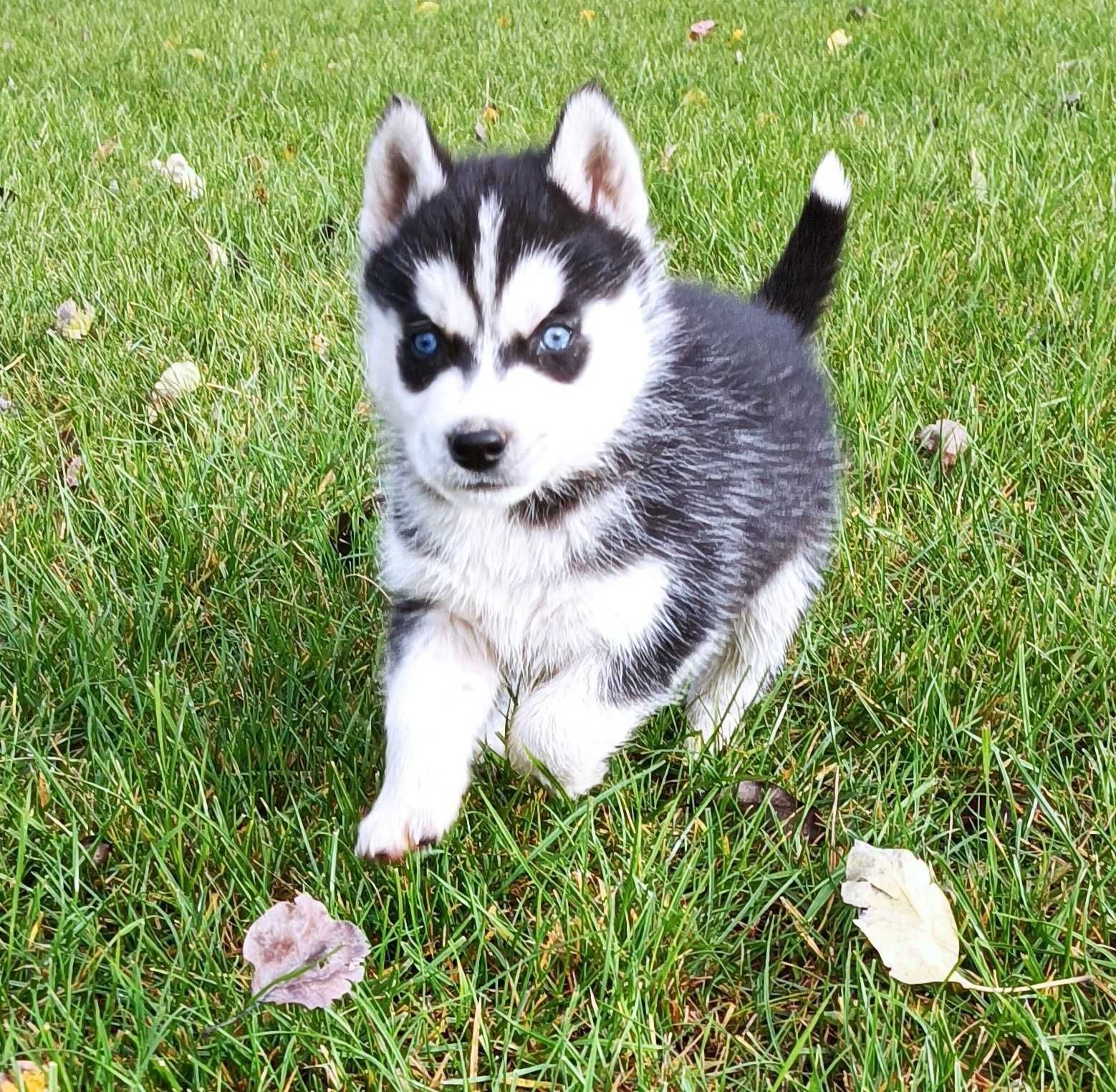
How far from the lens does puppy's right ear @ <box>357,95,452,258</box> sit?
7.54ft

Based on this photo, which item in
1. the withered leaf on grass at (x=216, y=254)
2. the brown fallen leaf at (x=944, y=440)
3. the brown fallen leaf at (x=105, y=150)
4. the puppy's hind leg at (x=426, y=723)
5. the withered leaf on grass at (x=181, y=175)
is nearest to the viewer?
the puppy's hind leg at (x=426, y=723)

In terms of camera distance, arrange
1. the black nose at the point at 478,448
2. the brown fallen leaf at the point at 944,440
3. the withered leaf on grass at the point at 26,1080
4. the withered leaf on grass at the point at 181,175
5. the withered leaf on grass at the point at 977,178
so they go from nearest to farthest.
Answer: the withered leaf on grass at the point at 26,1080
the black nose at the point at 478,448
the brown fallen leaf at the point at 944,440
the withered leaf on grass at the point at 977,178
the withered leaf on grass at the point at 181,175

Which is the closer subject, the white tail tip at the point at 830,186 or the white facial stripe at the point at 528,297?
the white facial stripe at the point at 528,297

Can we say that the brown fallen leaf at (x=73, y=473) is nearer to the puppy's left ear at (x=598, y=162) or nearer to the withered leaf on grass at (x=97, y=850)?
the withered leaf on grass at (x=97, y=850)

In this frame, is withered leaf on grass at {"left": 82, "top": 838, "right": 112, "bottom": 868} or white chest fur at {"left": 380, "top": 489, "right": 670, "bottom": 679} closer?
withered leaf on grass at {"left": 82, "top": 838, "right": 112, "bottom": 868}

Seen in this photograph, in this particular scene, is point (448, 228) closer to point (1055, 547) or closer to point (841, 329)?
point (1055, 547)

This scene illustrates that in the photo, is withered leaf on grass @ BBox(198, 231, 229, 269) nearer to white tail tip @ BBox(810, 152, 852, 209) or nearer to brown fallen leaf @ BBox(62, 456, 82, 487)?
brown fallen leaf @ BBox(62, 456, 82, 487)

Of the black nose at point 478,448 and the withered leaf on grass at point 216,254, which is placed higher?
the black nose at point 478,448

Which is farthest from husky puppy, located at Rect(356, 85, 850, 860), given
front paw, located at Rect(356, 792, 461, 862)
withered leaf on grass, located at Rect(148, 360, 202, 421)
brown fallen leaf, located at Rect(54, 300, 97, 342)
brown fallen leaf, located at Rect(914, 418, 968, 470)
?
brown fallen leaf, located at Rect(54, 300, 97, 342)

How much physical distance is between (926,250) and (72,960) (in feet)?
11.9

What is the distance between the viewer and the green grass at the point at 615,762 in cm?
180

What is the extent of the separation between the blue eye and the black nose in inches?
11.2

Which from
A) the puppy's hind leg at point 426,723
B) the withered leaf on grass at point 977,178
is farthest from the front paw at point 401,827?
the withered leaf on grass at point 977,178

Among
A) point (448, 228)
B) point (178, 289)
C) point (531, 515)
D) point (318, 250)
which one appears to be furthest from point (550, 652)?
point (318, 250)
